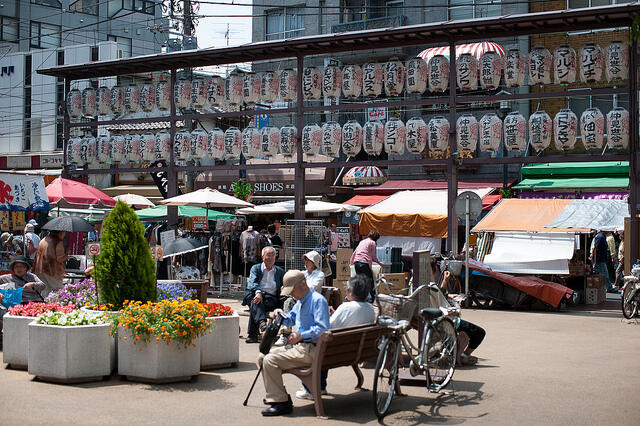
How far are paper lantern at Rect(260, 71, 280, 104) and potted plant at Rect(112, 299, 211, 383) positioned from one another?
14.4 metres

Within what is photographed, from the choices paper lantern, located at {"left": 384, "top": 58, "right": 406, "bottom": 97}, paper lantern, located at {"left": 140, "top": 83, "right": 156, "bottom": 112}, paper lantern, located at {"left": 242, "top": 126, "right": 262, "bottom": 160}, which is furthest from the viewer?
paper lantern, located at {"left": 140, "top": 83, "right": 156, "bottom": 112}

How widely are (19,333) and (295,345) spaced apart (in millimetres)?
4077

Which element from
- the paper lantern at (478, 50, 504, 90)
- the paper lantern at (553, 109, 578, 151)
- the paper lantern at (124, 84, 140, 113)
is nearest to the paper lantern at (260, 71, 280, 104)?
the paper lantern at (124, 84, 140, 113)

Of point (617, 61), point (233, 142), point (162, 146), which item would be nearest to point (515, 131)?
point (617, 61)

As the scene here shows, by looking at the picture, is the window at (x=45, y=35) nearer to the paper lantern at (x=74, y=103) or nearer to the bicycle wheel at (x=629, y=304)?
the paper lantern at (x=74, y=103)

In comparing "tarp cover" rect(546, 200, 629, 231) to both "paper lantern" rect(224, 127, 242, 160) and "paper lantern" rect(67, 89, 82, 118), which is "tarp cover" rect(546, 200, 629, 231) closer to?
"paper lantern" rect(224, 127, 242, 160)

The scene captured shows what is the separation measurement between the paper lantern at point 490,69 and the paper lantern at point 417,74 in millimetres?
1571

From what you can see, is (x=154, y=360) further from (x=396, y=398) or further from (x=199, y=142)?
(x=199, y=142)

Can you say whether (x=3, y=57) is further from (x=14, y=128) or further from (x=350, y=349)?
(x=350, y=349)

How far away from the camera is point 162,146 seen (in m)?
25.2

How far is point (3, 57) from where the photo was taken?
52719mm

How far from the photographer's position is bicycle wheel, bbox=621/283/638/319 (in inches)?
671

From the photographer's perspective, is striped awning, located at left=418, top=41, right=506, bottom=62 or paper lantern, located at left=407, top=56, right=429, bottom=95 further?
striped awning, located at left=418, top=41, right=506, bottom=62

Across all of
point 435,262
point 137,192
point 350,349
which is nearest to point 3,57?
point 137,192
